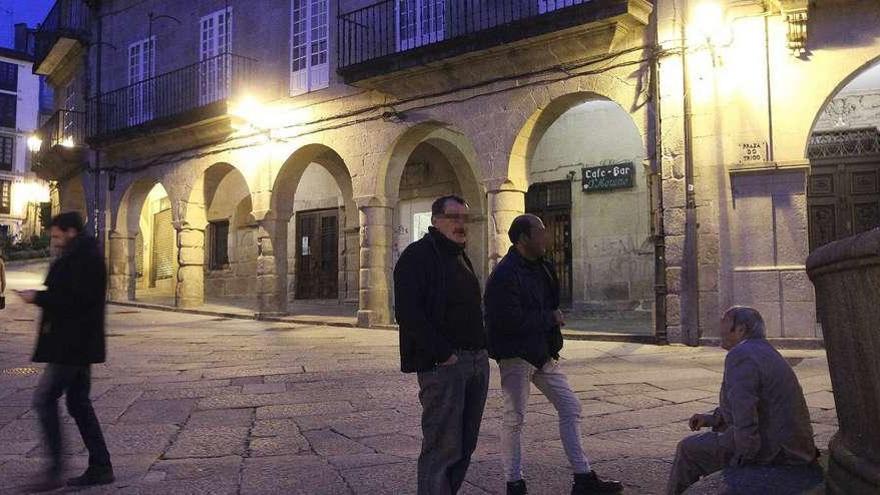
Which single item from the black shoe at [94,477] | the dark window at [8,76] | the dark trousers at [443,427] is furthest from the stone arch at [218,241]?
the dark window at [8,76]

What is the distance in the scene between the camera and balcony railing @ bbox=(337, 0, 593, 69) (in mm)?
11555

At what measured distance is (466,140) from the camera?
16.0 m

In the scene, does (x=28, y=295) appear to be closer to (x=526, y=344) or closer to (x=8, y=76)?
(x=526, y=344)

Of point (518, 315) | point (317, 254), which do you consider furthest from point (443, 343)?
point (317, 254)

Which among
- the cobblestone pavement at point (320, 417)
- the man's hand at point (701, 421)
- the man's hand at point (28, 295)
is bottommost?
the cobblestone pavement at point (320, 417)

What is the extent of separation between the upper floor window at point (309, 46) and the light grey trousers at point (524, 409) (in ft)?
36.9

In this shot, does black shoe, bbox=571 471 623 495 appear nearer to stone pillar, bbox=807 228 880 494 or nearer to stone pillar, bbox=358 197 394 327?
stone pillar, bbox=807 228 880 494

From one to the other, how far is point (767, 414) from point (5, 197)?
4847 cm

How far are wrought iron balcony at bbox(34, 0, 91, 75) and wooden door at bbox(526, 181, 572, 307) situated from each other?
12.6m

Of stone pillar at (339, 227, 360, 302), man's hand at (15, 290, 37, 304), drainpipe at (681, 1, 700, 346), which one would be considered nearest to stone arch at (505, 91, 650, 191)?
drainpipe at (681, 1, 700, 346)

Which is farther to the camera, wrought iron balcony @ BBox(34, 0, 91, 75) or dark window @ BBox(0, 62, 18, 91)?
dark window @ BBox(0, 62, 18, 91)

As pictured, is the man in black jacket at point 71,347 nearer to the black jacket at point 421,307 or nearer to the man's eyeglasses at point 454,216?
the black jacket at point 421,307

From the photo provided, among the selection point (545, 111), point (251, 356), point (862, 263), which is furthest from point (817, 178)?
point (862, 263)

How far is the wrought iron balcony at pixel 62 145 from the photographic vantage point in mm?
19484
